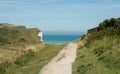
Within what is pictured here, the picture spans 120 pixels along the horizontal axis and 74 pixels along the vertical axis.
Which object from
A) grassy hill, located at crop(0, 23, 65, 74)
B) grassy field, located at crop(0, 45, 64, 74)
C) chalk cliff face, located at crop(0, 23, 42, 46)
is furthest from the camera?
chalk cliff face, located at crop(0, 23, 42, 46)

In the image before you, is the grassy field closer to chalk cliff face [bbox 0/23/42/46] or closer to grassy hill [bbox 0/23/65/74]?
grassy hill [bbox 0/23/65/74]

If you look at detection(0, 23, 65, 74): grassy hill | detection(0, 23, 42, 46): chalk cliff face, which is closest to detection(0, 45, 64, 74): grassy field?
detection(0, 23, 65, 74): grassy hill

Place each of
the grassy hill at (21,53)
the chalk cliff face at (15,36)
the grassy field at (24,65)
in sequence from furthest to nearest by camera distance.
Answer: the chalk cliff face at (15,36) < the grassy hill at (21,53) < the grassy field at (24,65)

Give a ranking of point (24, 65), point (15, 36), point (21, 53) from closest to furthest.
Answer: point (24, 65), point (21, 53), point (15, 36)

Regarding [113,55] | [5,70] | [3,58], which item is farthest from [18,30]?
[113,55]

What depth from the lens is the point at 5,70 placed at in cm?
2544

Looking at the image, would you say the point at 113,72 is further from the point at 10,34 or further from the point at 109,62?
the point at 10,34

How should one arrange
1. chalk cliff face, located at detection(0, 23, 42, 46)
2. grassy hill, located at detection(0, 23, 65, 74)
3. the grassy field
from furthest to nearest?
chalk cliff face, located at detection(0, 23, 42, 46) → grassy hill, located at detection(0, 23, 65, 74) → the grassy field

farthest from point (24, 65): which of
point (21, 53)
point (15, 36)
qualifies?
point (15, 36)

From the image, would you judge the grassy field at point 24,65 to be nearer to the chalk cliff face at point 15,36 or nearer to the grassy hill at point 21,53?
the grassy hill at point 21,53

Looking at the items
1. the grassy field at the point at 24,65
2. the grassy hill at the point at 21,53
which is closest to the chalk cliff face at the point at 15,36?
the grassy hill at the point at 21,53

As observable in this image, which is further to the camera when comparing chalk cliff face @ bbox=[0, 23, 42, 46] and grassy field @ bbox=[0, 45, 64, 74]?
chalk cliff face @ bbox=[0, 23, 42, 46]

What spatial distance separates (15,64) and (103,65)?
28.3 ft

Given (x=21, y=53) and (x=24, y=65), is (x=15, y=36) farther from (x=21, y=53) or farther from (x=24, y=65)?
(x=24, y=65)
